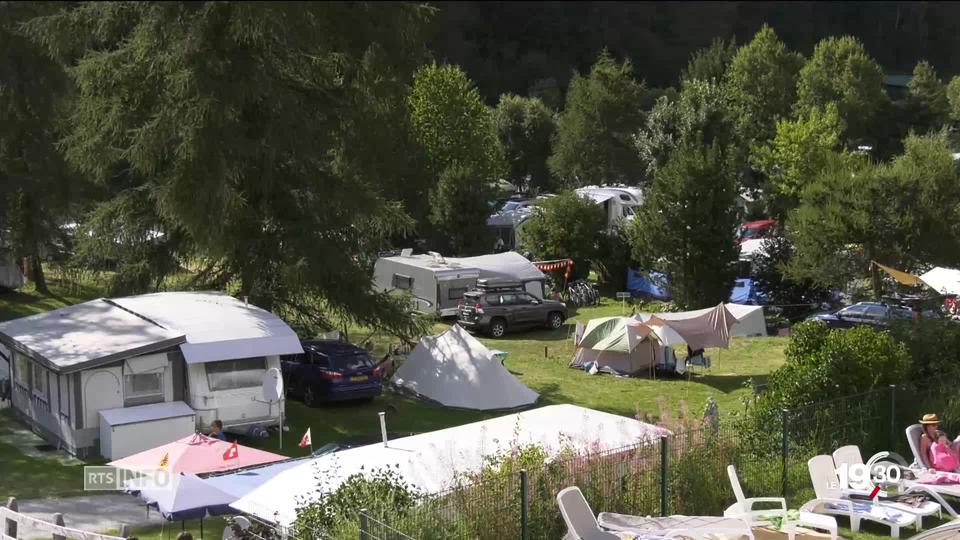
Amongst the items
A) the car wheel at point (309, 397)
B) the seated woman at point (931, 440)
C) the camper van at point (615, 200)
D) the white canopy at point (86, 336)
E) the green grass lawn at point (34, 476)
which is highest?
the camper van at point (615, 200)

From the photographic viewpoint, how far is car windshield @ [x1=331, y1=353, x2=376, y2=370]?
20391mm

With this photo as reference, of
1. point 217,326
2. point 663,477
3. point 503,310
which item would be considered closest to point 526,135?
point 503,310

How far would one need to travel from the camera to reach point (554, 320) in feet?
99.5

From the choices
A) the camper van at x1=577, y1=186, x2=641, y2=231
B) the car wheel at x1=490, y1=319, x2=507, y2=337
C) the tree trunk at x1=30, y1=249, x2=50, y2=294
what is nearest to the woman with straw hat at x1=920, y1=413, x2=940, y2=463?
the car wheel at x1=490, y1=319, x2=507, y2=337

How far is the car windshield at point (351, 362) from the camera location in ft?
66.9

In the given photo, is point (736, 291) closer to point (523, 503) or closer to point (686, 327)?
point (686, 327)

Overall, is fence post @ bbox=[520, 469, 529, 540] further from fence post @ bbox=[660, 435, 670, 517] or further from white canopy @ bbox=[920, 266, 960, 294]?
white canopy @ bbox=[920, 266, 960, 294]

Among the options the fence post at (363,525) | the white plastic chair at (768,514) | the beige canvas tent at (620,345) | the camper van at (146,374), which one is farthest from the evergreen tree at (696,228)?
the fence post at (363,525)

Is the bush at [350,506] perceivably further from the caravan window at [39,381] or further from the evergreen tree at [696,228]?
the evergreen tree at [696,228]

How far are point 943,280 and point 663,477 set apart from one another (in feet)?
61.3

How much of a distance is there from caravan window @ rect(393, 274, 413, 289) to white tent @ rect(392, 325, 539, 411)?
9.86 meters

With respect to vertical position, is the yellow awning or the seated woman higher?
the yellow awning

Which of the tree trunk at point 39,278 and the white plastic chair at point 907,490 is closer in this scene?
the white plastic chair at point 907,490

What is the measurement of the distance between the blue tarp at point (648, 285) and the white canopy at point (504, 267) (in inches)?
139
